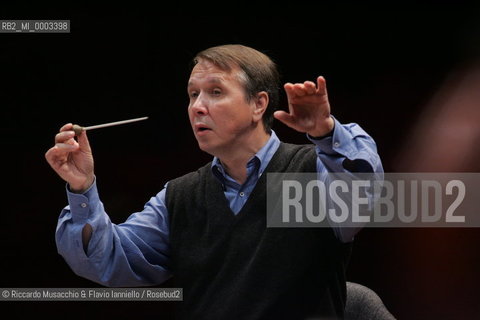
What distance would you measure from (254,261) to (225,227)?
0.09 m

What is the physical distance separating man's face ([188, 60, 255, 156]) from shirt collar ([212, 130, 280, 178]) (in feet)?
0.15

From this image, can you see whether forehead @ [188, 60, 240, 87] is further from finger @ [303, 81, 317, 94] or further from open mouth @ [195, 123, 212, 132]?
finger @ [303, 81, 317, 94]

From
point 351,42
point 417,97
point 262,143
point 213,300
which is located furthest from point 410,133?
point 213,300

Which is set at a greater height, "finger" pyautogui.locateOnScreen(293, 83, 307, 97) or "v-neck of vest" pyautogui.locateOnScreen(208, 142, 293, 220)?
"finger" pyautogui.locateOnScreen(293, 83, 307, 97)

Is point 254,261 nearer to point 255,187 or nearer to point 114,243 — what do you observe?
point 255,187

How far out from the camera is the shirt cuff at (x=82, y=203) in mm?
1194

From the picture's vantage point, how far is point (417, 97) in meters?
1.41

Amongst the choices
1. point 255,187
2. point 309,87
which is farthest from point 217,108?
point 309,87

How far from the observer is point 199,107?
125cm

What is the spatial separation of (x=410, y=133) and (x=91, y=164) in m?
0.66

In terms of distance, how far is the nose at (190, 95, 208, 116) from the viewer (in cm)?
125

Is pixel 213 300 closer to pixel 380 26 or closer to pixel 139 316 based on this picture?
pixel 139 316

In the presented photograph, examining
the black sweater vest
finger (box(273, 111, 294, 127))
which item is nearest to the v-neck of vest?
the black sweater vest

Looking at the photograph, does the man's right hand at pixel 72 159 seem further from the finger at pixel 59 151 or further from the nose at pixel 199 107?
the nose at pixel 199 107
